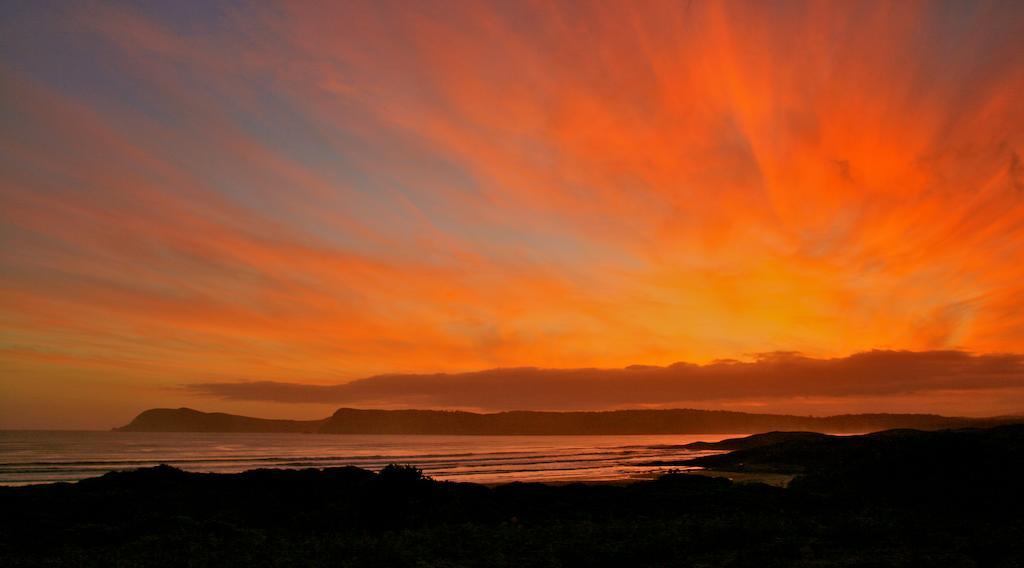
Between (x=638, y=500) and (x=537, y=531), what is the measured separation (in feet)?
37.9

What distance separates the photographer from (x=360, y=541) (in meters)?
19.3

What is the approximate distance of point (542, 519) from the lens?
89.9 feet

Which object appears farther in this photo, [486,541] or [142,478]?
[142,478]

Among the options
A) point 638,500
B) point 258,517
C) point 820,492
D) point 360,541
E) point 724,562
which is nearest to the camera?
point 724,562

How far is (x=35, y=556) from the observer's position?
18031 millimetres

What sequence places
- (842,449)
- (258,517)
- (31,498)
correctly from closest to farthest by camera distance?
(258,517) → (31,498) → (842,449)

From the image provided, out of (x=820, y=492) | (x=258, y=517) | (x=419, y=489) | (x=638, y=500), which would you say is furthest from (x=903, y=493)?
(x=258, y=517)

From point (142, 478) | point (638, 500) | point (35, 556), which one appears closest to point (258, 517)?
point (35, 556)

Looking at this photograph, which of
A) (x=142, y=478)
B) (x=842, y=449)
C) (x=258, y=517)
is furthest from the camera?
(x=842, y=449)

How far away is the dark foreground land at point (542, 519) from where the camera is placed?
1777 centimetres

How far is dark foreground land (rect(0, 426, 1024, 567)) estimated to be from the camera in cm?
1777

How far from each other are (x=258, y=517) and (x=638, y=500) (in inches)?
722

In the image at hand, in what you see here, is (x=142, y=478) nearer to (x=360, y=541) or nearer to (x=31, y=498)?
(x=31, y=498)

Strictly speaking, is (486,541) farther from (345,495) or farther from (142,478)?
(142,478)
